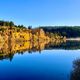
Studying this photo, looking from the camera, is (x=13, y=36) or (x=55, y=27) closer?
(x=13, y=36)

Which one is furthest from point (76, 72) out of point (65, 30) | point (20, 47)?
point (65, 30)

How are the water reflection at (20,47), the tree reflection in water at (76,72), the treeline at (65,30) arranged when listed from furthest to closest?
the treeline at (65,30), the water reflection at (20,47), the tree reflection in water at (76,72)

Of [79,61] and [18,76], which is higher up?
[79,61]

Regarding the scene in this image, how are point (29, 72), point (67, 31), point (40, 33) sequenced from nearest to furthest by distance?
1. point (29, 72)
2. point (40, 33)
3. point (67, 31)

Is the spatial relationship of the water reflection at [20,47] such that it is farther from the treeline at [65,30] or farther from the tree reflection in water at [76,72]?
the treeline at [65,30]

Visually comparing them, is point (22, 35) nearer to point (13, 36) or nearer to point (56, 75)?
point (13, 36)

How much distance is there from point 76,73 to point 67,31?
121 meters

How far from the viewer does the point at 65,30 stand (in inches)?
5172

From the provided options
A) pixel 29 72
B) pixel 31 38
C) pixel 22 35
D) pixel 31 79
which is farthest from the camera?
pixel 31 38

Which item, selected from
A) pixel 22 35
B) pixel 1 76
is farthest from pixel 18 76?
pixel 22 35

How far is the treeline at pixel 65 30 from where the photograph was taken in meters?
129

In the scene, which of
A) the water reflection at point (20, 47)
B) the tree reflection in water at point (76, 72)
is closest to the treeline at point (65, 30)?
the water reflection at point (20, 47)

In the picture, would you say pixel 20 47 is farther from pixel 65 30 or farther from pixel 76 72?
pixel 65 30

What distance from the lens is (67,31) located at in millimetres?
132625
